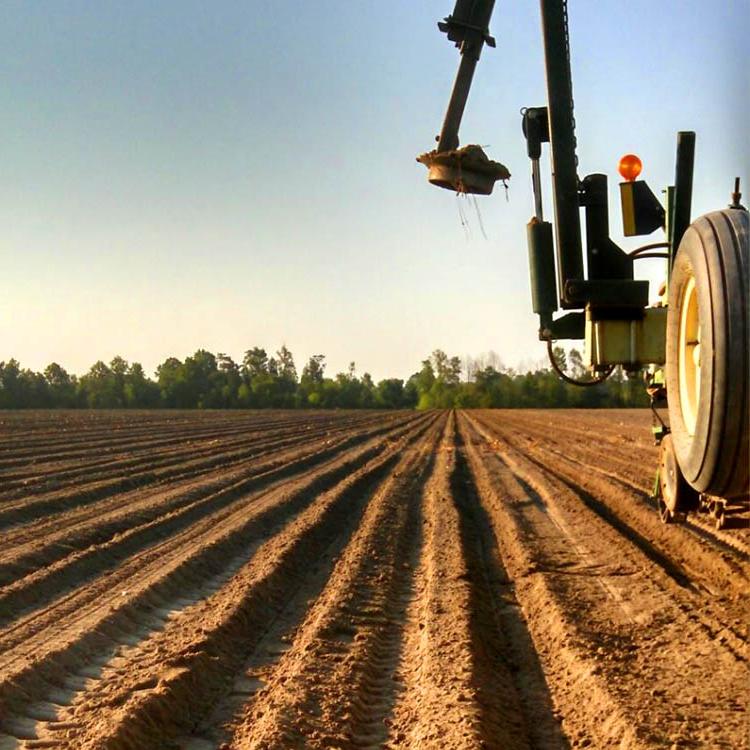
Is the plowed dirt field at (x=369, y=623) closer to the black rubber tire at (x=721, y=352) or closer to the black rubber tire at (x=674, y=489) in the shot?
the black rubber tire at (x=674, y=489)

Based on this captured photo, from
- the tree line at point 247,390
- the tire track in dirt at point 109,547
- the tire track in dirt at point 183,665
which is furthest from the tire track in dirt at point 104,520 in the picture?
the tree line at point 247,390

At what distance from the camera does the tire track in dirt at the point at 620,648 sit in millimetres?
3881

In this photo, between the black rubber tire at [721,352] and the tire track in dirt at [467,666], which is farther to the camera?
the tire track in dirt at [467,666]

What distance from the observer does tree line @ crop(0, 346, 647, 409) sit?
97312 millimetres

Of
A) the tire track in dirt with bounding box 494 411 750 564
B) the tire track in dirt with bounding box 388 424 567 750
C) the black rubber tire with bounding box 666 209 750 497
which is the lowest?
the tire track in dirt with bounding box 388 424 567 750

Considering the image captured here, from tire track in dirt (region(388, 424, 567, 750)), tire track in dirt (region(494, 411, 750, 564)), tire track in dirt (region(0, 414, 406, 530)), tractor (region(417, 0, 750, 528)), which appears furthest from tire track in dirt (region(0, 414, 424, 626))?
tire track in dirt (region(494, 411, 750, 564))

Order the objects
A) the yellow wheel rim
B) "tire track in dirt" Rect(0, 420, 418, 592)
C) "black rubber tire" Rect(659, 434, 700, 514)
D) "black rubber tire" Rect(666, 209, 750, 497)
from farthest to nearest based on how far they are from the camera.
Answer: "tire track in dirt" Rect(0, 420, 418, 592)
"black rubber tire" Rect(659, 434, 700, 514)
the yellow wheel rim
"black rubber tire" Rect(666, 209, 750, 497)

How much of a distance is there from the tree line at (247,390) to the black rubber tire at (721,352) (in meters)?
85.2

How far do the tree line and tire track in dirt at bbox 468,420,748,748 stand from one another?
81160mm

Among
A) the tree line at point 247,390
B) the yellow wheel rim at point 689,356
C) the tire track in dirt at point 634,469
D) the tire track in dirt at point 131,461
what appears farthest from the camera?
the tree line at point 247,390

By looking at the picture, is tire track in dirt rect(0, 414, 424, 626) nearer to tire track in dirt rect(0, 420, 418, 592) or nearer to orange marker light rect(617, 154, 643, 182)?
tire track in dirt rect(0, 420, 418, 592)

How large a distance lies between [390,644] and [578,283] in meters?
2.33

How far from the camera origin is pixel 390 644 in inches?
218

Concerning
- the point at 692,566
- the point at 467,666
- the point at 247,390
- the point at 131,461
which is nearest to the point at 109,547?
the point at 467,666
